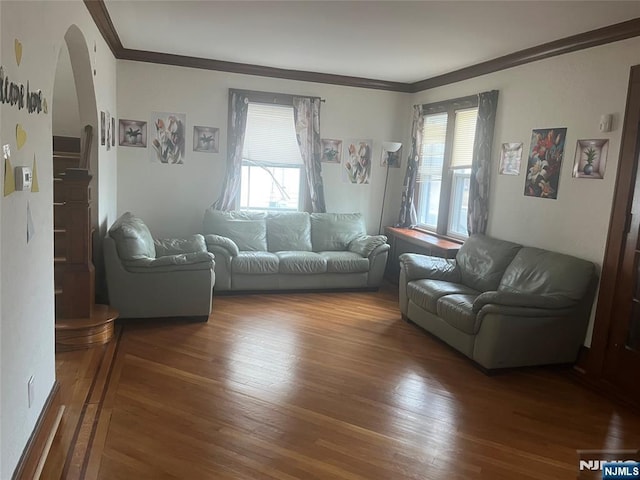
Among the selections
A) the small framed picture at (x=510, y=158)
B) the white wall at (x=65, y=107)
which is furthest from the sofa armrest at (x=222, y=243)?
the small framed picture at (x=510, y=158)

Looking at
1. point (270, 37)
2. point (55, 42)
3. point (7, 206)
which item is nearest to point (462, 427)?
point (7, 206)

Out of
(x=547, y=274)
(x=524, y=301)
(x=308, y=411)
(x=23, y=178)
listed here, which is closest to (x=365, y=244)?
(x=547, y=274)

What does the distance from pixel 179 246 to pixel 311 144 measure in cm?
219

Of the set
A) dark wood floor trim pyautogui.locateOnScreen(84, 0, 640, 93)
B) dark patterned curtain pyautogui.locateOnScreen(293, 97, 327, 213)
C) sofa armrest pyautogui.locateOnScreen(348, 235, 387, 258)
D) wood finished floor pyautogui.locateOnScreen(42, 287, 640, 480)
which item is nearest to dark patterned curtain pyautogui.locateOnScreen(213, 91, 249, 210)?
dark wood floor trim pyautogui.locateOnScreen(84, 0, 640, 93)

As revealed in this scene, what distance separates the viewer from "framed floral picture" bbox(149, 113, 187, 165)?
5.92 m

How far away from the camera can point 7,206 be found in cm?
196

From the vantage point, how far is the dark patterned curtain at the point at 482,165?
5156 millimetres

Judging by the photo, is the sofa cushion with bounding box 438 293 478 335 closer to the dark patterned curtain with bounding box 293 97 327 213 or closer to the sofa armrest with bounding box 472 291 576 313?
the sofa armrest with bounding box 472 291 576 313

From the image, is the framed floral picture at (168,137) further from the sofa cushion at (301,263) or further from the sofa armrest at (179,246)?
the sofa cushion at (301,263)

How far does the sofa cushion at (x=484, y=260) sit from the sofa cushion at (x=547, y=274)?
103mm

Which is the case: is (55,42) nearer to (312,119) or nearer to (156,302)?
(156,302)

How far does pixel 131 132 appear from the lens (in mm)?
5867

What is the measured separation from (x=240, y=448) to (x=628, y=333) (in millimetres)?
2816

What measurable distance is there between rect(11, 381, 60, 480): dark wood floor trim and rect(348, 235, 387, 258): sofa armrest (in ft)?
12.4
